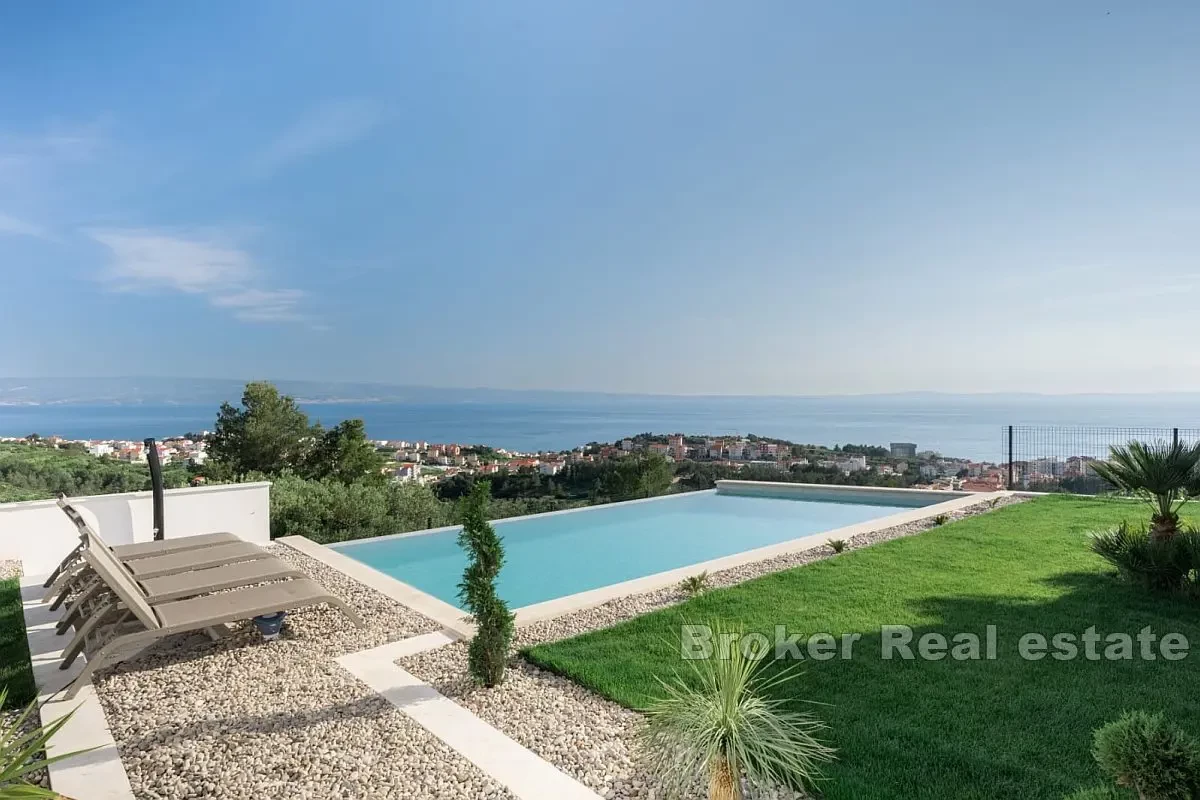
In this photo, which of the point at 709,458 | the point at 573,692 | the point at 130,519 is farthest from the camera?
the point at 709,458

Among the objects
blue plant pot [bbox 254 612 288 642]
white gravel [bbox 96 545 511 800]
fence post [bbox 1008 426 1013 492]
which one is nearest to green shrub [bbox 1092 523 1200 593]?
white gravel [bbox 96 545 511 800]

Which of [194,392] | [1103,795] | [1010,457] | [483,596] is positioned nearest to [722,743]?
[1103,795]

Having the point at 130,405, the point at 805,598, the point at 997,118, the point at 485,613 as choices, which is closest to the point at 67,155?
the point at 130,405

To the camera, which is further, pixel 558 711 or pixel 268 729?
pixel 558 711

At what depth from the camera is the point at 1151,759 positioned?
1.96 metres

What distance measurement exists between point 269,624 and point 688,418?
2834cm

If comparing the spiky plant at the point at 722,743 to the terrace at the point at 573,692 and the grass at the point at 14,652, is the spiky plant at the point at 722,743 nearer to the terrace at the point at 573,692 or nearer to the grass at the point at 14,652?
the terrace at the point at 573,692

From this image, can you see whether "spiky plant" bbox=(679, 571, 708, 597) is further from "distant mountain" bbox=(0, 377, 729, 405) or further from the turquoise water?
"distant mountain" bbox=(0, 377, 729, 405)

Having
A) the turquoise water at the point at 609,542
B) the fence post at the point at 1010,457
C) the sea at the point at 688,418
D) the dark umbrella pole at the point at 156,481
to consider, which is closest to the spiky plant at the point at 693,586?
the turquoise water at the point at 609,542

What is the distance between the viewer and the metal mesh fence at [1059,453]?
12.6 m

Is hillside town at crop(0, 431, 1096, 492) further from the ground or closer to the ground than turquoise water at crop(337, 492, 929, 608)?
further from the ground

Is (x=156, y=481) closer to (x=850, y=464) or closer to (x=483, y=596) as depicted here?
(x=483, y=596)

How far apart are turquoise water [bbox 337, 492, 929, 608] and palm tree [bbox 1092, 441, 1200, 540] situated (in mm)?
5012

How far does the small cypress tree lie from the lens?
3.87 meters
